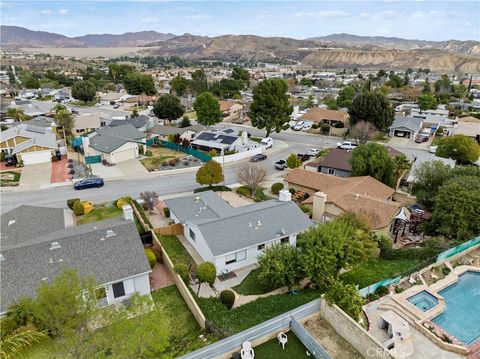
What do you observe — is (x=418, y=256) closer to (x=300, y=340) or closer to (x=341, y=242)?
(x=341, y=242)

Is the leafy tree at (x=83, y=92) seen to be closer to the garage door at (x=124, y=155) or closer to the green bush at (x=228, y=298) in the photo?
the garage door at (x=124, y=155)

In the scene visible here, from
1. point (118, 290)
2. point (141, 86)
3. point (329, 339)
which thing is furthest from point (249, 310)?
point (141, 86)

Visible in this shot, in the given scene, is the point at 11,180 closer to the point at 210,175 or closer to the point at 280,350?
the point at 210,175

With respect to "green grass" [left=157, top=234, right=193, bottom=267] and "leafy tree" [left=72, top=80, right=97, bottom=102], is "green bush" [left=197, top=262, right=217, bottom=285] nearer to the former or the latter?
"green grass" [left=157, top=234, right=193, bottom=267]

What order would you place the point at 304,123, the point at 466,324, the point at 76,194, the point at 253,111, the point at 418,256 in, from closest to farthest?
the point at 466,324 → the point at 418,256 → the point at 76,194 → the point at 253,111 → the point at 304,123

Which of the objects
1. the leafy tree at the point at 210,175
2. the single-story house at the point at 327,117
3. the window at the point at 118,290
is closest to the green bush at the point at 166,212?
the leafy tree at the point at 210,175

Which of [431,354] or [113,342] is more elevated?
[113,342]

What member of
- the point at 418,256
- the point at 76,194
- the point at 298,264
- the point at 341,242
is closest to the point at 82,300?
the point at 298,264
